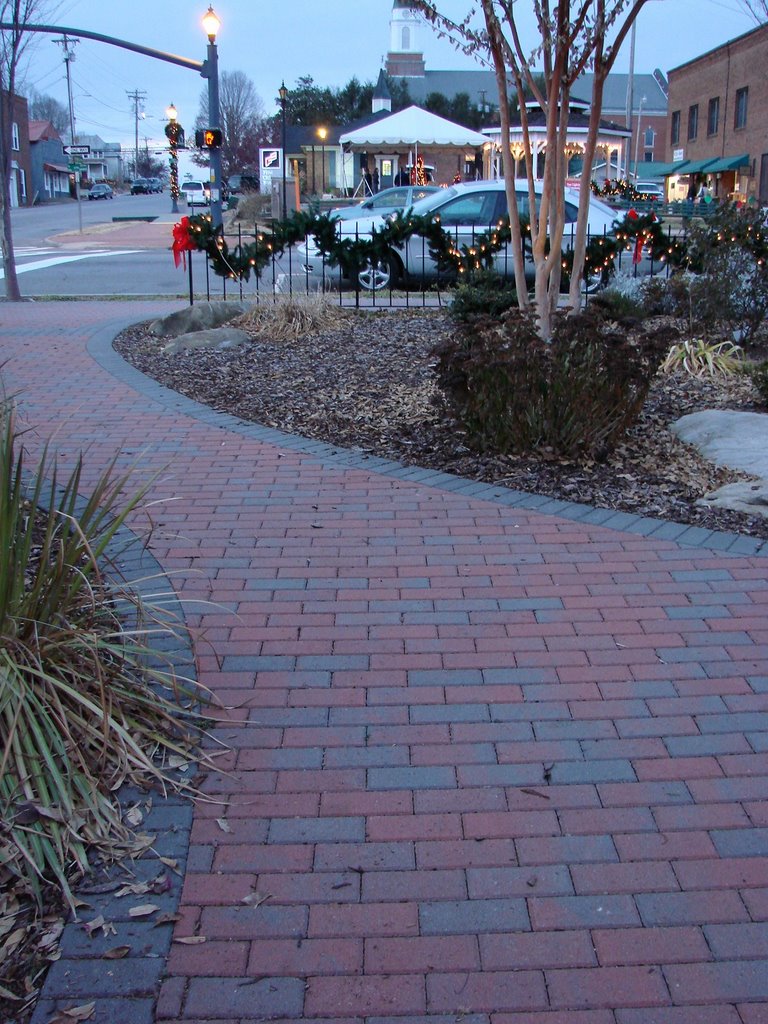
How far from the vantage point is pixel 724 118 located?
158 feet

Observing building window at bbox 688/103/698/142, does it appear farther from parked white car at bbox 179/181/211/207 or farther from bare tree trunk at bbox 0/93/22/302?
bare tree trunk at bbox 0/93/22/302

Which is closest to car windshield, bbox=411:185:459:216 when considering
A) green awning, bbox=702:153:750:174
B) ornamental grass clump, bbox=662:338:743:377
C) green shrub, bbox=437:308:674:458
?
ornamental grass clump, bbox=662:338:743:377

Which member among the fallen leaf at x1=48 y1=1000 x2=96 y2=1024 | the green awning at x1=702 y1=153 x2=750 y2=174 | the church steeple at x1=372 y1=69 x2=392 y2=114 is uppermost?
the church steeple at x1=372 y1=69 x2=392 y2=114

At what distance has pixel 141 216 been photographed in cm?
5328

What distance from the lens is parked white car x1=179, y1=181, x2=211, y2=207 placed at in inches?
2404

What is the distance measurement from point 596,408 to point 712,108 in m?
50.5

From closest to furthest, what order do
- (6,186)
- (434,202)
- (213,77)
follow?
(434,202)
(6,186)
(213,77)

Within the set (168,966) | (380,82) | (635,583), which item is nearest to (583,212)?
(635,583)

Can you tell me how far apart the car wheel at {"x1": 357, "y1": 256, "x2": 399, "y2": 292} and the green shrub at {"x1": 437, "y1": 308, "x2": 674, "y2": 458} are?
8.96 metres

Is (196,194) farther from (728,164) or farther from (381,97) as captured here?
(728,164)

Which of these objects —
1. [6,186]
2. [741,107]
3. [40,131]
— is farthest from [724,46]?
[40,131]

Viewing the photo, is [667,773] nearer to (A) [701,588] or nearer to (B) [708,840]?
(B) [708,840]

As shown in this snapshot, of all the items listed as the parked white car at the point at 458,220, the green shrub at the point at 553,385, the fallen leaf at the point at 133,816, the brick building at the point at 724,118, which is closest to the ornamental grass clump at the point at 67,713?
the fallen leaf at the point at 133,816

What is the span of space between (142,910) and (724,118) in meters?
51.9
